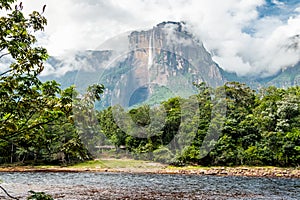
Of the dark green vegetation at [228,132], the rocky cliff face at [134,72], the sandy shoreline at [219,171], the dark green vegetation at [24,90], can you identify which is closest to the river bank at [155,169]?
the sandy shoreline at [219,171]

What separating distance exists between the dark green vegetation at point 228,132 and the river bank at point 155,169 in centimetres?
199

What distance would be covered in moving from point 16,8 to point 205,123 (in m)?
34.6

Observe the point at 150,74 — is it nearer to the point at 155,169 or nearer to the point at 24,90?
the point at 155,169

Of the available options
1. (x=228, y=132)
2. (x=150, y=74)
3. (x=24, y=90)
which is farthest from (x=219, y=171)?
(x=24, y=90)

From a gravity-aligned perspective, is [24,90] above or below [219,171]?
above

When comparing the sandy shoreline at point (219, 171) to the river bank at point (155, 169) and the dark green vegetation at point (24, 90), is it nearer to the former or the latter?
the river bank at point (155, 169)

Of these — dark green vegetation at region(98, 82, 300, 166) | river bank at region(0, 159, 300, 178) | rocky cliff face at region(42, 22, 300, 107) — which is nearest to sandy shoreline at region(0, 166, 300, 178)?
river bank at region(0, 159, 300, 178)

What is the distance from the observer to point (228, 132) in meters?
36.1

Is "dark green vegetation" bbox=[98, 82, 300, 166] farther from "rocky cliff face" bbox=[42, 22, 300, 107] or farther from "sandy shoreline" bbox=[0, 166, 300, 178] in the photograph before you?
"rocky cliff face" bbox=[42, 22, 300, 107]

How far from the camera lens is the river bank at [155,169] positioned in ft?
91.7

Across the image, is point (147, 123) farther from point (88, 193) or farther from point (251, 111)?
point (88, 193)

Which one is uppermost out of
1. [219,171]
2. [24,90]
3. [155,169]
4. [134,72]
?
[134,72]

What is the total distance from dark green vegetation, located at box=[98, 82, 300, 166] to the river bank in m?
1.99

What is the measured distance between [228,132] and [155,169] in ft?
33.4
